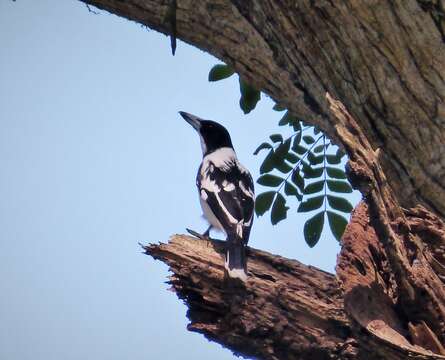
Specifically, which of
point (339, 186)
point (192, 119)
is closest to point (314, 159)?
point (339, 186)

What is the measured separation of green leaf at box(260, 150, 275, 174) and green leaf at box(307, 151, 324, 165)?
0.79 feet

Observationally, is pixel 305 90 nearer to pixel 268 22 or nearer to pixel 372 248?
pixel 268 22

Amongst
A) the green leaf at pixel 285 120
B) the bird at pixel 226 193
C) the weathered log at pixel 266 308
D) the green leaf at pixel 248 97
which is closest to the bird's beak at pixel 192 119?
the bird at pixel 226 193

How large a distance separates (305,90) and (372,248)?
1.07m

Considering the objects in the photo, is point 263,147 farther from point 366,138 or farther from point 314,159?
point 366,138

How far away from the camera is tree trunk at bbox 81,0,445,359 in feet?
9.61

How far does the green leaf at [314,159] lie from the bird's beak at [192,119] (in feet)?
7.40

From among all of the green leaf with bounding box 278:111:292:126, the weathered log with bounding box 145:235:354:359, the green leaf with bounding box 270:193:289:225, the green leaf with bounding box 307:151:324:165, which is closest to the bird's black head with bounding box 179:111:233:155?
the green leaf with bounding box 278:111:292:126

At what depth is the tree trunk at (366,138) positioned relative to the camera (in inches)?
115

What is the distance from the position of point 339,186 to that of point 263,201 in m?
0.50

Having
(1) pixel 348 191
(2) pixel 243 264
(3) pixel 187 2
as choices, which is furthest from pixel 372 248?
(1) pixel 348 191

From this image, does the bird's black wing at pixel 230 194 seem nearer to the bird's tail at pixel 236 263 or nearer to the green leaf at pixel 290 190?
the green leaf at pixel 290 190

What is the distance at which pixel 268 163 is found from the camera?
17.7 feet

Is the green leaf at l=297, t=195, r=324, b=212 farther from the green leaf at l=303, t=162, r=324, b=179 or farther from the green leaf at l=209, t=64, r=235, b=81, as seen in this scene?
the green leaf at l=209, t=64, r=235, b=81
